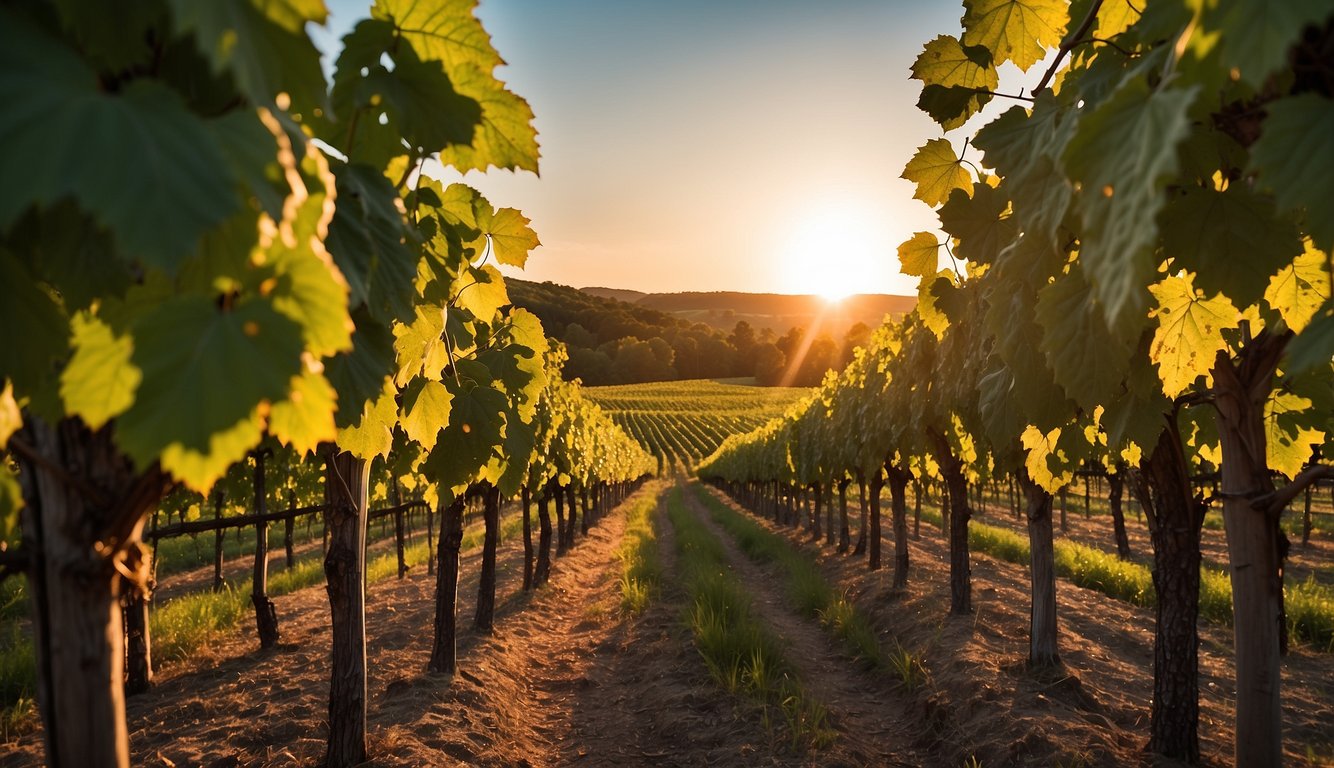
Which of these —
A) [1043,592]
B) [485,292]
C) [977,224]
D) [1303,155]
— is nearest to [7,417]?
[1303,155]

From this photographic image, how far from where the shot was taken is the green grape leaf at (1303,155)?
1039 mm

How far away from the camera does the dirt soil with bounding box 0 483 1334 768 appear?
16.4ft

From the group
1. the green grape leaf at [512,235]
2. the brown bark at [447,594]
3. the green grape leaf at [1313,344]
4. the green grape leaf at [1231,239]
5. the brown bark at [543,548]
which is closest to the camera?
the green grape leaf at [1313,344]

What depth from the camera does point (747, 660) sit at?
666 centimetres

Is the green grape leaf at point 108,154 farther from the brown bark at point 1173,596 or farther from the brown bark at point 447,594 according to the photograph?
the brown bark at point 447,594

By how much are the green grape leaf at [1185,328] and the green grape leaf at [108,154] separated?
2462mm

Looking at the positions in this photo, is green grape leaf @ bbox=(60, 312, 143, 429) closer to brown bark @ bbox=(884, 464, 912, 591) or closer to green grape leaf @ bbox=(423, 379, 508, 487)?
green grape leaf @ bbox=(423, 379, 508, 487)

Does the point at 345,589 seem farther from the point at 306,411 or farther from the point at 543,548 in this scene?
the point at 543,548

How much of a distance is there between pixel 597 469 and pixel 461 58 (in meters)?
17.5

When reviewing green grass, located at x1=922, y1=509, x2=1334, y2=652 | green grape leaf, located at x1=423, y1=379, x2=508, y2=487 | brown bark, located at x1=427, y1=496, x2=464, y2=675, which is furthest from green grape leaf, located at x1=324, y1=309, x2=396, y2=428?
green grass, located at x1=922, y1=509, x2=1334, y2=652

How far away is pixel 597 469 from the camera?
1867cm

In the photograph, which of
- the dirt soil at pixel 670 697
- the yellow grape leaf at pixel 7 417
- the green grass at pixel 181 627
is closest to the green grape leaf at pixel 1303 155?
the yellow grape leaf at pixel 7 417

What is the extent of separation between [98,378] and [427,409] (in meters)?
1.66

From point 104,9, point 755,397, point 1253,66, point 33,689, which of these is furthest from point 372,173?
point 755,397
